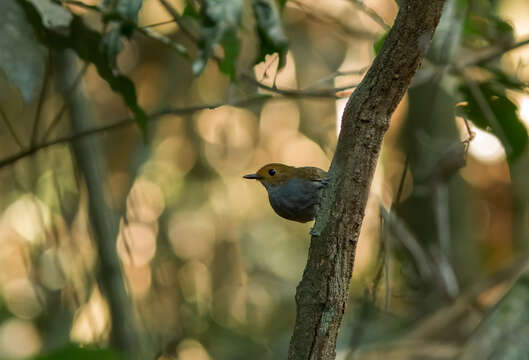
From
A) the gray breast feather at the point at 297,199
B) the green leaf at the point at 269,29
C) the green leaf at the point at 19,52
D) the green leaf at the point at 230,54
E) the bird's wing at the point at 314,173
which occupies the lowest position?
the gray breast feather at the point at 297,199

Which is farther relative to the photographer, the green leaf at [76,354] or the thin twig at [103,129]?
the thin twig at [103,129]

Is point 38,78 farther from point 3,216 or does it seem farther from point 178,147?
point 178,147

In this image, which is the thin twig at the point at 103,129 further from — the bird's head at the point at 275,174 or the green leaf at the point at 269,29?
the bird's head at the point at 275,174

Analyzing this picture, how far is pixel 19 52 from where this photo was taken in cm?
219

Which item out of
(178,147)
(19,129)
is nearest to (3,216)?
(19,129)

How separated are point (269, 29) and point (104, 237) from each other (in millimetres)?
1888

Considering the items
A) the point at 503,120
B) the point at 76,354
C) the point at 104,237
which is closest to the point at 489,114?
the point at 503,120

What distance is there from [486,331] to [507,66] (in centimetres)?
251

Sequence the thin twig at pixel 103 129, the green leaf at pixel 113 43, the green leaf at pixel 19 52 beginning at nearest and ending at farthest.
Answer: the green leaf at pixel 19 52
the green leaf at pixel 113 43
the thin twig at pixel 103 129

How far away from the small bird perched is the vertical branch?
990mm

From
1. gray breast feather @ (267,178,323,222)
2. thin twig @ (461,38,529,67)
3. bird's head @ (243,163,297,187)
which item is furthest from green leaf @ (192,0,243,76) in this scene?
thin twig @ (461,38,529,67)

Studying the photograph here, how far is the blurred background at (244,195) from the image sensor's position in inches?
148

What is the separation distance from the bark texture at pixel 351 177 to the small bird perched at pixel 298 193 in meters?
1.06

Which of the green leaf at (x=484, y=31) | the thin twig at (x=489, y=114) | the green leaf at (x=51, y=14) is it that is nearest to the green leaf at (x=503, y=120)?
the thin twig at (x=489, y=114)
